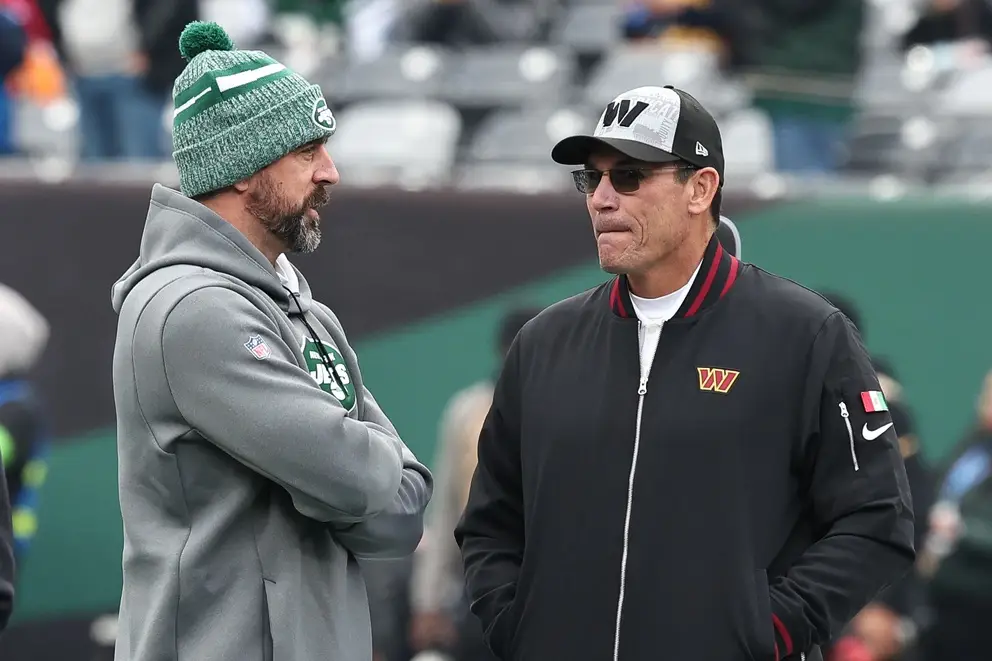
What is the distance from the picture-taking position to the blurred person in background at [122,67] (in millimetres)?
7555

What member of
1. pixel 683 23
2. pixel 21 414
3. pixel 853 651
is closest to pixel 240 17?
pixel 683 23

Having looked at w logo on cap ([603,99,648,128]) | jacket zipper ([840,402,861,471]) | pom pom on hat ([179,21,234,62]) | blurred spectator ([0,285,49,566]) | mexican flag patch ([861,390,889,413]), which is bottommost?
blurred spectator ([0,285,49,566])

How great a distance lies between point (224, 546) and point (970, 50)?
248 inches

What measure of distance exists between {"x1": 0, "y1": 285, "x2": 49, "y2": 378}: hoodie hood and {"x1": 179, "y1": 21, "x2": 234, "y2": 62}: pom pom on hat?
9.24 feet

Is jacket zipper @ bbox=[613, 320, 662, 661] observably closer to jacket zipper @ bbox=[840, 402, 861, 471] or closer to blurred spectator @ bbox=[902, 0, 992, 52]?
jacket zipper @ bbox=[840, 402, 861, 471]

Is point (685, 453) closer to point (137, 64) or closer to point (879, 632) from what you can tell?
point (879, 632)

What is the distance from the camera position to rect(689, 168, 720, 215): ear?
292 centimetres

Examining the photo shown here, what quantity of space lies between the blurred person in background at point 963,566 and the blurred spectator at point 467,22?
Result: 3.88 m

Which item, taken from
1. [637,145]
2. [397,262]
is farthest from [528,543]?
[397,262]

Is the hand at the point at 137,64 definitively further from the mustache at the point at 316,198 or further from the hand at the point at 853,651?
the mustache at the point at 316,198

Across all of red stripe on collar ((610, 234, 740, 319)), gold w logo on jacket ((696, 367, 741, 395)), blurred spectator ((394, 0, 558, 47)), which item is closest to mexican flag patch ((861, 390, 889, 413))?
gold w logo on jacket ((696, 367, 741, 395))

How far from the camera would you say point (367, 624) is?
288 centimetres

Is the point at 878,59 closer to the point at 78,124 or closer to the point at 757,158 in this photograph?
the point at 757,158

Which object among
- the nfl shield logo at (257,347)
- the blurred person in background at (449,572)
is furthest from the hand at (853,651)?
the nfl shield logo at (257,347)
